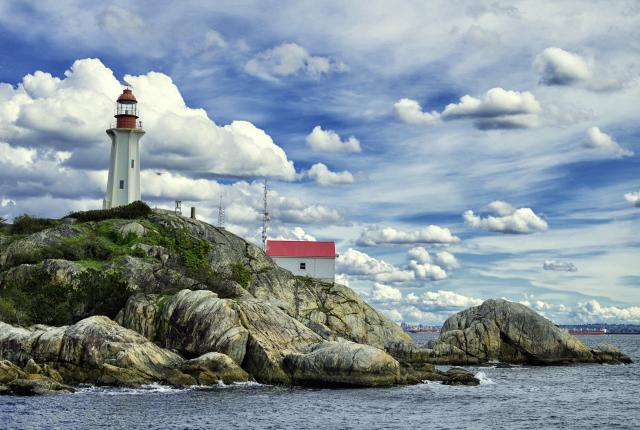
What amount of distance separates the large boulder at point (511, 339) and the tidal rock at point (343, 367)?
2404 cm

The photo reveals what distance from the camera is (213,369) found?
4697 cm

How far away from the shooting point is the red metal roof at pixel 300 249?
285 ft

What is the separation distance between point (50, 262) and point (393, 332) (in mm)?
34567

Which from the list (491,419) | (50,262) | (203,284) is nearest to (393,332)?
(203,284)

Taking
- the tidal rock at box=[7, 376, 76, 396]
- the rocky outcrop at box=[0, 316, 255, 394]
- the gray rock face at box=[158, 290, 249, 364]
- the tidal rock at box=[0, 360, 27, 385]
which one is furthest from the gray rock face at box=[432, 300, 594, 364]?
the tidal rock at box=[0, 360, 27, 385]

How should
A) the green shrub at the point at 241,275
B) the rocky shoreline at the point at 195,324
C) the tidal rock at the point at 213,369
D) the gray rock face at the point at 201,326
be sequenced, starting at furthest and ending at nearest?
1. the green shrub at the point at 241,275
2. the gray rock face at the point at 201,326
3. the rocky shoreline at the point at 195,324
4. the tidal rock at the point at 213,369

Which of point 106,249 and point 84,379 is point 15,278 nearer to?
point 106,249

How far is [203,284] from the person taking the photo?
2447 inches

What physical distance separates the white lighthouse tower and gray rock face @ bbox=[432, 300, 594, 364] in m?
35.7

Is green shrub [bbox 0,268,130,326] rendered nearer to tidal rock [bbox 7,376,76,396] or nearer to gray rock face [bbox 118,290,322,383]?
gray rock face [bbox 118,290,322,383]

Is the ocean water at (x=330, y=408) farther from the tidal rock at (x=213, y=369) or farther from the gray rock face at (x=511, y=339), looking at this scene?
the gray rock face at (x=511, y=339)

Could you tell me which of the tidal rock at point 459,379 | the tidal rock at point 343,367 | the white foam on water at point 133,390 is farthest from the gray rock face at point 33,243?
the tidal rock at point 459,379

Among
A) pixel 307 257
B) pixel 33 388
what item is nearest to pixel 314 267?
pixel 307 257

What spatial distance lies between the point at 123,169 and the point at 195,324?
3462 cm
